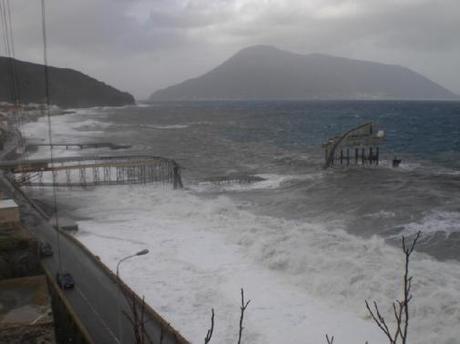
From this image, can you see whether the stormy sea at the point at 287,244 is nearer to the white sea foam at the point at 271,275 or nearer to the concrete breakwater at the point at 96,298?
the white sea foam at the point at 271,275

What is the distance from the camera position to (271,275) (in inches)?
779

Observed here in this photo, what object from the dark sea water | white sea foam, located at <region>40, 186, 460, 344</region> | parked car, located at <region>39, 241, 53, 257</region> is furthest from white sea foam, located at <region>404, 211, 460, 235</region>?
parked car, located at <region>39, 241, 53, 257</region>

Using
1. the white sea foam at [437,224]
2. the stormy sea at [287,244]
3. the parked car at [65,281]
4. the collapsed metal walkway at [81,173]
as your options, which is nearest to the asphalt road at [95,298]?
the parked car at [65,281]

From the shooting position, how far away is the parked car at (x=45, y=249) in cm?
2109

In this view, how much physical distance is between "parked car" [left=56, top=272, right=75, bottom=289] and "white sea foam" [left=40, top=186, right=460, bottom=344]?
2434 millimetres

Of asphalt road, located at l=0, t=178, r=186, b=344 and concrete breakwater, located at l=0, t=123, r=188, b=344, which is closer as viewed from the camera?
concrete breakwater, located at l=0, t=123, r=188, b=344

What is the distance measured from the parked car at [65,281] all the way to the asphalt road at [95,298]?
7.2 inches

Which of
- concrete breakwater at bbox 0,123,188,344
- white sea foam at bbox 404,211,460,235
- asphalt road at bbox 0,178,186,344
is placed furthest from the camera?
white sea foam at bbox 404,211,460,235

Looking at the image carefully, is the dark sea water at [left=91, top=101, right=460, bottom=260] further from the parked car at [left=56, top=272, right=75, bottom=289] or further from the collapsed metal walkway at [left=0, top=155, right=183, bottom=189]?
the parked car at [left=56, top=272, right=75, bottom=289]

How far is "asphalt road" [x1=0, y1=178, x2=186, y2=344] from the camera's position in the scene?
14602 mm

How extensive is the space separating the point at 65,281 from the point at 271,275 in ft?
25.3

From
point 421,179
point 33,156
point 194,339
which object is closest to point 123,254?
point 194,339

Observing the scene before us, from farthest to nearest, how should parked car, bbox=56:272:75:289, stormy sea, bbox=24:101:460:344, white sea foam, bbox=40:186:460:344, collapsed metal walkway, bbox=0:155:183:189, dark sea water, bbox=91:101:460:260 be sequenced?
collapsed metal walkway, bbox=0:155:183:189
dark sea water, bbox=91:101:460:260
parked car, bbox=56:272:75:289
stormy sea, bbox=24:101:460:344
white sea foam, bbox=40:186:460:344

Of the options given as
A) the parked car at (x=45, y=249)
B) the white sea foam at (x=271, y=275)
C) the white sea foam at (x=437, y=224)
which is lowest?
the white sea foam at (x=271, y=275)
